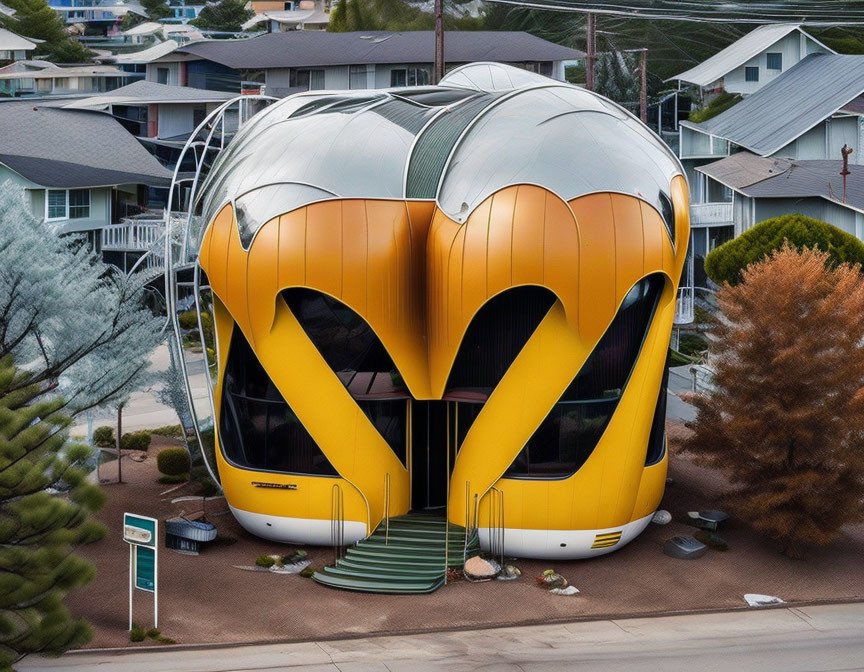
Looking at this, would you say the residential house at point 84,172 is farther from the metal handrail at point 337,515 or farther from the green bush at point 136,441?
the metal handrail at point 337,515

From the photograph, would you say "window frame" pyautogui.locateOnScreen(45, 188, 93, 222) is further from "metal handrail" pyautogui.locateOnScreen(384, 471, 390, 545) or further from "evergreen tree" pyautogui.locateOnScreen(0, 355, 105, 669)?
"evergreen tree" pyautogui.locateOnScreen(0, 355, 105, 669)

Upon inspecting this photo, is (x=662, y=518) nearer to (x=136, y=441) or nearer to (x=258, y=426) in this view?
(x=258, y=426)

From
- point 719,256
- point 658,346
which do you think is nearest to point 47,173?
point 719,256

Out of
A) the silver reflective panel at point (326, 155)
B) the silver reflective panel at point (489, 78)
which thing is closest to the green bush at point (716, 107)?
the silver reflective panel at point (489, 78)

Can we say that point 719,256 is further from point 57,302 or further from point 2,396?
point 2,396

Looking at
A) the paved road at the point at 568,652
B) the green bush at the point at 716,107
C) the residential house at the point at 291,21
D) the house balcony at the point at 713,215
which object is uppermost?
the residential house at the point at 291,21

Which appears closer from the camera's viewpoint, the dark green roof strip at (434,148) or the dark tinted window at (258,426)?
the dark tinted window at (258,426)
